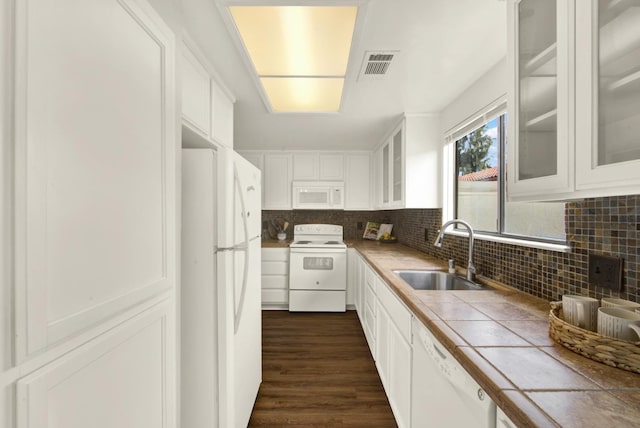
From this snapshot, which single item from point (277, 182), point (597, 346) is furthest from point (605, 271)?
point (277, 182)

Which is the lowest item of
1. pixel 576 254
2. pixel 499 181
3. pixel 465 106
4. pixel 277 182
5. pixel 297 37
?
pixel 576 254

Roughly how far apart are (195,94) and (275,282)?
2.61 metres

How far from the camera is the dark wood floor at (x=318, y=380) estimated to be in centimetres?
179

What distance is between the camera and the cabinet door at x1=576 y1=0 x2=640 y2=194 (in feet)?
2.29

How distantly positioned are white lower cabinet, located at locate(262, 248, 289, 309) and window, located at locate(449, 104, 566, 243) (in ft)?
7.12

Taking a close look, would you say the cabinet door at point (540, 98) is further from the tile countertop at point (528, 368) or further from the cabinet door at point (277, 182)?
the cabinet door at point (277, 182)

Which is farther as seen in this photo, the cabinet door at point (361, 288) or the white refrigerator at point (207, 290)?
the cabinet door at point (361, 288)

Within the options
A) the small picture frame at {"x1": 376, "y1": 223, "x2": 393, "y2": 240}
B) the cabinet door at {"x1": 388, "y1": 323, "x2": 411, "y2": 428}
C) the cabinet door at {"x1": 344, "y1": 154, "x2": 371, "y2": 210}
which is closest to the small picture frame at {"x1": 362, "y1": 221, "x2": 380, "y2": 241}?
the small picture frame at {"x1": 376, "y1": 223, "x2": 393, "y2": 240}

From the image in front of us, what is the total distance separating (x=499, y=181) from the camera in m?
1.88

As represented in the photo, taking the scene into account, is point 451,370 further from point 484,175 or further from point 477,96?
point 477,96

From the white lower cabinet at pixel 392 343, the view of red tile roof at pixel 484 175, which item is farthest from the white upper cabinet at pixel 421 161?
the white lower cabinet at pixel 392 343

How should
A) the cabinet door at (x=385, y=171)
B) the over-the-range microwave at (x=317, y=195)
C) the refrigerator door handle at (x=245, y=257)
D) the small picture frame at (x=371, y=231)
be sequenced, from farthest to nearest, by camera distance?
the small picture frame at (x=371, y=231), the over-the-range microwave at (x=317, y=195), the cabinet door at (x=385, y=171), the refrigerator door handle at (x=245, y=257)

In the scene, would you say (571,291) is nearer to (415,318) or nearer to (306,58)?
(415,318)

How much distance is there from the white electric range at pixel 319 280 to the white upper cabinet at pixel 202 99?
1.90m
